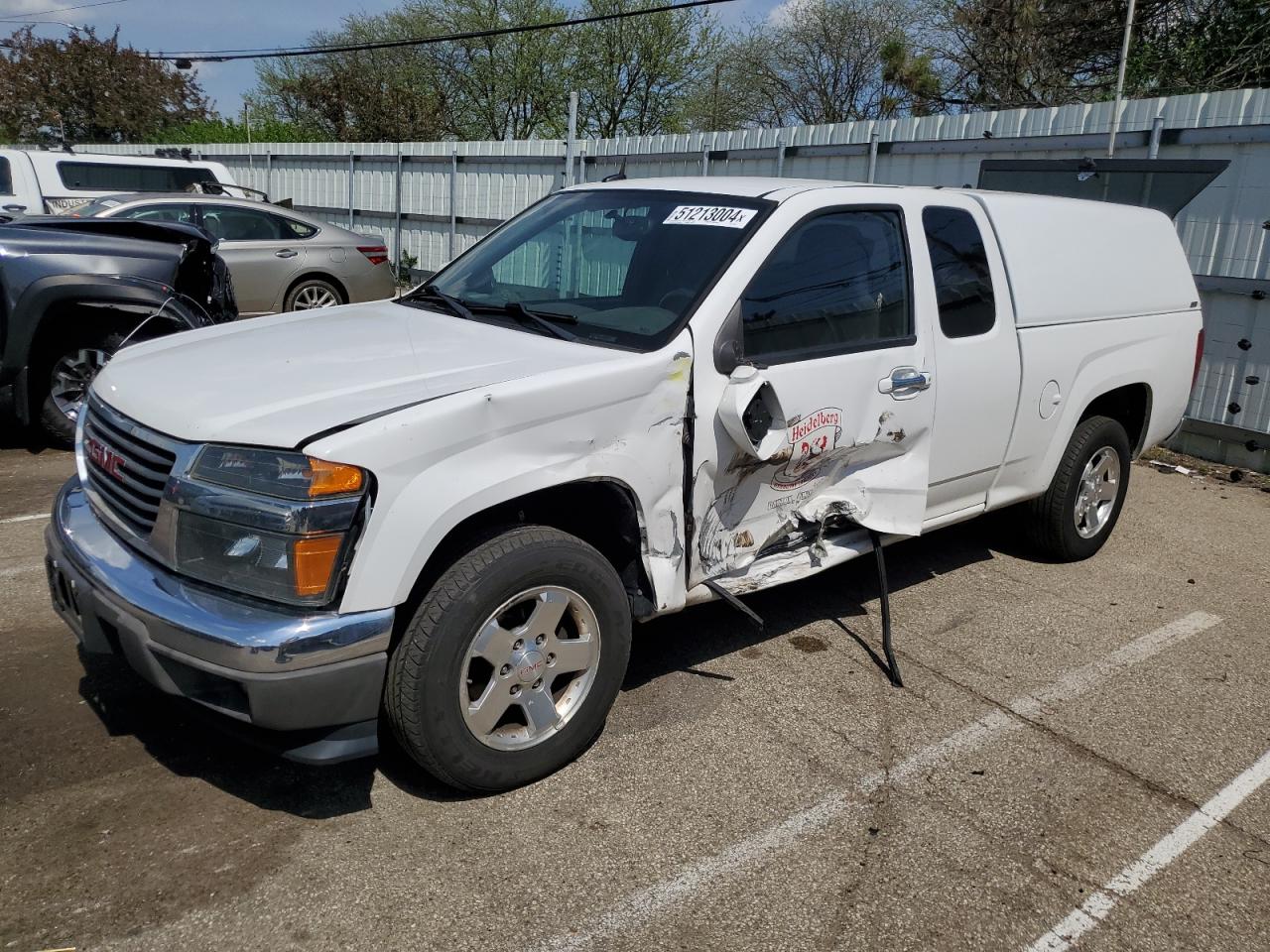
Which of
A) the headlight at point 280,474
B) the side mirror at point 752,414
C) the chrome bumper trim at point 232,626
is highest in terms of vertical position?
the side mirror at point 752,414

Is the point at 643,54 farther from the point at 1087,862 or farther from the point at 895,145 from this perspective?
the point at 1087,862

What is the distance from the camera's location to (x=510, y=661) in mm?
3037

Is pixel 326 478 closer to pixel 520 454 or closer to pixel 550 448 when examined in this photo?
pixel 520 454

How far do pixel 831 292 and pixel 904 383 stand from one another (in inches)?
19.0

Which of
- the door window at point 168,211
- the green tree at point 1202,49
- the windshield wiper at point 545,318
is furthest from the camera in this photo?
the green tree at point 1202,49

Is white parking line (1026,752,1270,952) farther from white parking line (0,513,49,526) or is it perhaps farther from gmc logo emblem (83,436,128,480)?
white parking line (0,513,49,526)

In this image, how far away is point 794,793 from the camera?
130 inches

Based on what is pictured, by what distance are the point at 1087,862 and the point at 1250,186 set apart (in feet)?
20.9

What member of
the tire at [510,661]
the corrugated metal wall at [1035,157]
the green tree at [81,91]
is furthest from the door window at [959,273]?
the green tree at [81,91]

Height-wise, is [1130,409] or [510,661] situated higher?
[1130,409]

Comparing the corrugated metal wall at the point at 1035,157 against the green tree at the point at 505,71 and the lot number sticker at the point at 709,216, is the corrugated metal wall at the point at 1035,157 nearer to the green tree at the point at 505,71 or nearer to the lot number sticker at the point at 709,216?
the lot number sticker at the point at 709,216

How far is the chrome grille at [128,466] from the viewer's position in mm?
2885

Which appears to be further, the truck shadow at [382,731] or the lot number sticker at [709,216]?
the lot number sticker at [709,216]

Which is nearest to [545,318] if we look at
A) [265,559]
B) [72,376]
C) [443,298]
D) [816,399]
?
[443,298]
